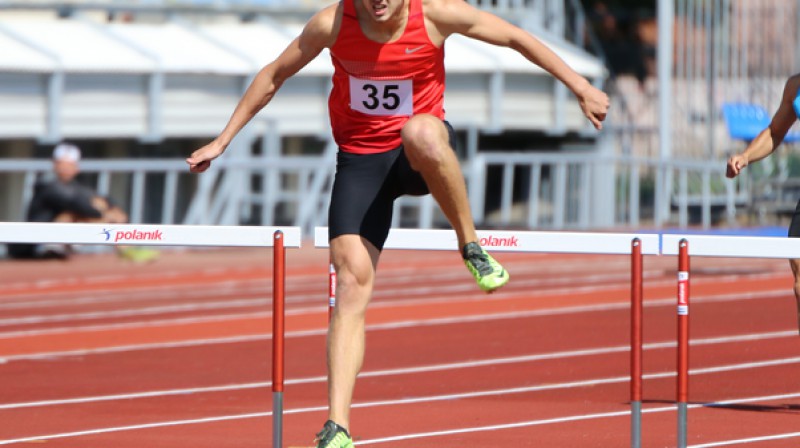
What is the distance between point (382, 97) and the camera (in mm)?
6738

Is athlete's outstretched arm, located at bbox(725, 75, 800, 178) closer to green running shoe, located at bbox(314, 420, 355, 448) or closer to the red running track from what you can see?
the red running track

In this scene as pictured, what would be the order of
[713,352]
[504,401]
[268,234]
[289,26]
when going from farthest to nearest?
1. [289,26]
2. [713,352]
3. [504,401]
4. [268,234]

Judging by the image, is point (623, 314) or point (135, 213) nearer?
point (623, 314)

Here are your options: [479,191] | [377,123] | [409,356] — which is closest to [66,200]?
[479,191]

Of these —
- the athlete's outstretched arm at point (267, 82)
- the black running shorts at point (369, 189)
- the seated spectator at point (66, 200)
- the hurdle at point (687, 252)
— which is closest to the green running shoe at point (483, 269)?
the black running shorts at point (369, 189)

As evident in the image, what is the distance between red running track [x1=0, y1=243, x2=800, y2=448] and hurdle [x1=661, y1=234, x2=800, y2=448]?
3.61 ft

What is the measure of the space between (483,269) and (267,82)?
1104 mm

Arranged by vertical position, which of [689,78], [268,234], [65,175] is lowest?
[268,234]

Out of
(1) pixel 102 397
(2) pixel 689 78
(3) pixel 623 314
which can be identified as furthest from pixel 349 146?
(2) pixel 689 78

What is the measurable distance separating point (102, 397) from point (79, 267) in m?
9.17

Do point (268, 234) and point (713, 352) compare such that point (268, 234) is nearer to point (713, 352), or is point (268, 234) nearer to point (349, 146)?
point (349, 146)

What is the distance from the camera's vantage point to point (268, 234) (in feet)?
23.9

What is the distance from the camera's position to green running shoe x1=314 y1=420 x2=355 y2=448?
650 centimetres

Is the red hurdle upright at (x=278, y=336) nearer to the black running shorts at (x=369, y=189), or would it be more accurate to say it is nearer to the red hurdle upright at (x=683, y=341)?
the black running shorts at (x=369, y=189)
